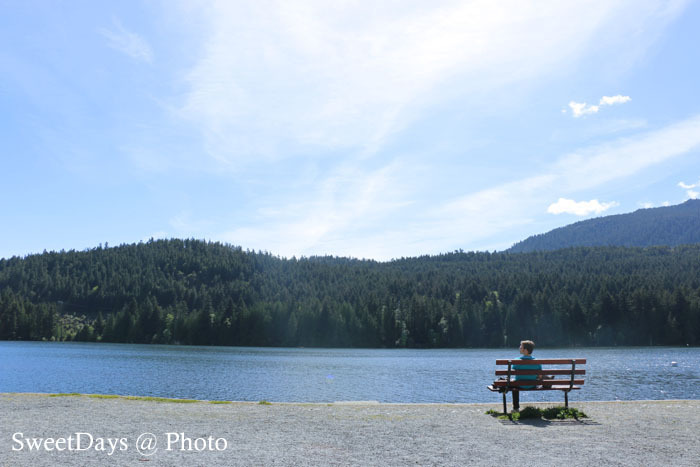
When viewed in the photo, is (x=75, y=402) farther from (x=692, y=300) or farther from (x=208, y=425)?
(x=692, y=300)

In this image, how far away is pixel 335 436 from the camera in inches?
549

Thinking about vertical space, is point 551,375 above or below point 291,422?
above

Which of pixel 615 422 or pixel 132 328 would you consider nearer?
pixel 615 422

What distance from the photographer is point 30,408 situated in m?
18.9

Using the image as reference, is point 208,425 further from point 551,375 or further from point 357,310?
point 357,310

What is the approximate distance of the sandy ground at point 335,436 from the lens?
37.2 ft

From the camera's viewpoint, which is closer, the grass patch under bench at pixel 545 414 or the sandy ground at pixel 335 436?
the sandy ground at pixel 335 436

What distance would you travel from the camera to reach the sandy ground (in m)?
11.4

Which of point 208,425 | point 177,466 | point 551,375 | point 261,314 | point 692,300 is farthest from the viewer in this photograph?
point 261,314

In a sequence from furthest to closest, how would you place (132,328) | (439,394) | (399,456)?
(132,328) < (439,394) < (399,456)

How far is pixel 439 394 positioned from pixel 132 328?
173m

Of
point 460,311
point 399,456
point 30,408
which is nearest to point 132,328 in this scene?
point 460,311

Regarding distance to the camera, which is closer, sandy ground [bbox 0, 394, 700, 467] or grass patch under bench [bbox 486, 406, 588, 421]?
sandy ground [bbox 0, 394, 700, 467]

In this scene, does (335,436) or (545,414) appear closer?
(335,436)
